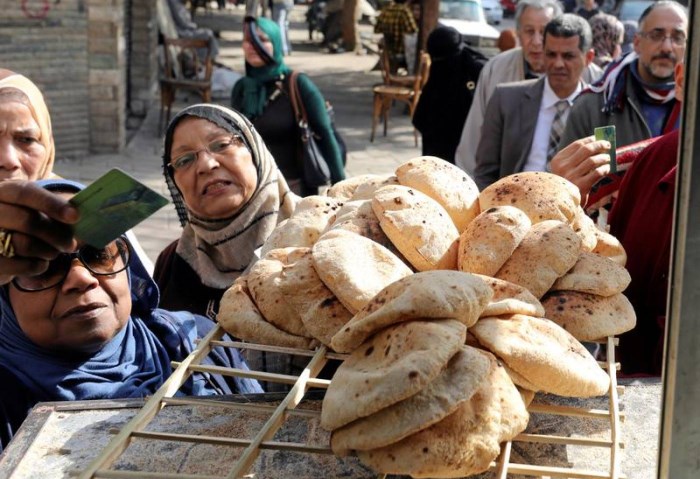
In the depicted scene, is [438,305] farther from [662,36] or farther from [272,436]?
[662,36]

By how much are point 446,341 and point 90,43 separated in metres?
11.2

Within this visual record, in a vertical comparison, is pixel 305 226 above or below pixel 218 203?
above

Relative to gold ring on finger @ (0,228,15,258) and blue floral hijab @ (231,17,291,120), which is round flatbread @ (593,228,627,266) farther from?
blue floral hijab @ (231,17,291,120)

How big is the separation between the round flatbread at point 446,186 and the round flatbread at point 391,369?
2.12 feet

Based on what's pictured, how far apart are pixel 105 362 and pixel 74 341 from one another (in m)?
0.12

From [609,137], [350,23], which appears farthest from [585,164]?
[350,23]

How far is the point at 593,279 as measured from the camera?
2.14m

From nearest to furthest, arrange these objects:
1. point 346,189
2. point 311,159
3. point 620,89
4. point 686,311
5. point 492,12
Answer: point 686,311, point 346,189, point 620,89, point 311,159, point 492,12

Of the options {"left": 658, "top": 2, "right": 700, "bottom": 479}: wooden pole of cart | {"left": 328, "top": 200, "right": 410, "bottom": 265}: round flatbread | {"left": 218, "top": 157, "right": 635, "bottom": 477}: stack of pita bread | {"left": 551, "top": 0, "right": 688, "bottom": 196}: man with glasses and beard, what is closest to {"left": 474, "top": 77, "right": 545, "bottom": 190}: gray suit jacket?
{"left": 551, "top": 0, "right": 688, "bottom": 196}: man with glasses and beard

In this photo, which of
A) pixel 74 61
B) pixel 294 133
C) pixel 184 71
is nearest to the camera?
pixel 294 133

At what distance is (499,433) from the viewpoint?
5.64ft

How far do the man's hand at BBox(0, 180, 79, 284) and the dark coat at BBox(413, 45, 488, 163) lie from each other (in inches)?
226

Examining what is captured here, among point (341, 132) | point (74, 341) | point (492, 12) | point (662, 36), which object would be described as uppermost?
point (492, 12)

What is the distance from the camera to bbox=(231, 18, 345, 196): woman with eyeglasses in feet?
20.1
